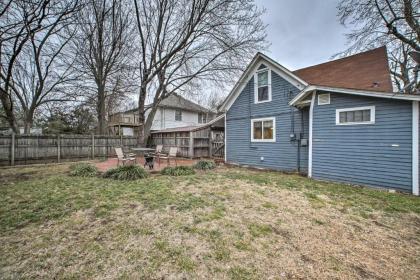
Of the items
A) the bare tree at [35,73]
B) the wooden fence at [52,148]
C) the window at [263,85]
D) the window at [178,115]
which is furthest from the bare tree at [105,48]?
the window at [263,85]

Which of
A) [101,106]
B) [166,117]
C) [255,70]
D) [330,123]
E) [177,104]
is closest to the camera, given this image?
[330,123]

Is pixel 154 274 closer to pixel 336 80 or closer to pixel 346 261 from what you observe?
pixel 346 261

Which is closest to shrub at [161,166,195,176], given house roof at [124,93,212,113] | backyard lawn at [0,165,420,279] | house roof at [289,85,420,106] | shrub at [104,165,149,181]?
shrub at [104,165,149,181]

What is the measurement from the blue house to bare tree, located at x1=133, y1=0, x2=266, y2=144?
270cm

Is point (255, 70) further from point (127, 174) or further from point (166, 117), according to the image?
point (166, 117)

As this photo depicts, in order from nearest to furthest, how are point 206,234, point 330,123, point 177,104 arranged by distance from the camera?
1. point 206,234
2. point 330,123
3. point 177,104

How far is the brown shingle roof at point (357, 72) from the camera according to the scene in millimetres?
7586

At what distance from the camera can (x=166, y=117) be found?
2267 centimetres

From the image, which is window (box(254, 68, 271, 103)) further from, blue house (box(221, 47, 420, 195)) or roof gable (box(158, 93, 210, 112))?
roof gable (box(158, 93, 210, 112))

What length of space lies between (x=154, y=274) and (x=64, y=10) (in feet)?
24.8

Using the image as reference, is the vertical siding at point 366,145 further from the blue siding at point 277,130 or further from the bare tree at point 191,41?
the bare tree at point 191,41

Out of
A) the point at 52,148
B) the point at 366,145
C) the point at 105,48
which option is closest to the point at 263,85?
the point at 366,145

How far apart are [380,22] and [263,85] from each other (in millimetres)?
5872

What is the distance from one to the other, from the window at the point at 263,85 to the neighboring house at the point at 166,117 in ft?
39.2
